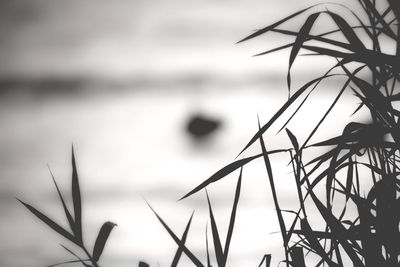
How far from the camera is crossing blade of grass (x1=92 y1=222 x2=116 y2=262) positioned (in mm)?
1484

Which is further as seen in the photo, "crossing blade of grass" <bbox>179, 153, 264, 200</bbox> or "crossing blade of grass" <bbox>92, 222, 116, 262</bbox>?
"crossing blade of grass" <bbox>179, 153, 264, 200</bbox>

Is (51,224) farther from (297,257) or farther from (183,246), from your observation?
(297,257)

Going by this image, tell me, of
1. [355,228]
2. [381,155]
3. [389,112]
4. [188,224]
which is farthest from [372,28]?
[188,224]

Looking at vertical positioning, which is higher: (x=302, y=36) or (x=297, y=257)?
(x=302, y=36)

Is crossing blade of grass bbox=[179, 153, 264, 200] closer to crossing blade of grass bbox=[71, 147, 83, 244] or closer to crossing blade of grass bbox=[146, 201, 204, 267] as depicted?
crossing blade of grass bbox=[146, 201, 204, 267]

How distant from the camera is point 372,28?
1.78 metres

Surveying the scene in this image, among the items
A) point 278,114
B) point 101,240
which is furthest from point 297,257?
point 101,240

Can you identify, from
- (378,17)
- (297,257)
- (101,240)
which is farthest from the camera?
(378,17)

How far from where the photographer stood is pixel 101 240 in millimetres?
1548

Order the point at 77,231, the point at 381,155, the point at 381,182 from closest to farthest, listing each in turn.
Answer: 1. the point at 77,231
2. the point at 381,182
3. the point at 381,155

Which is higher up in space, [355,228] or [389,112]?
[389,112]

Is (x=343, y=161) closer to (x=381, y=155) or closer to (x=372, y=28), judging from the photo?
(x=381, y=155)

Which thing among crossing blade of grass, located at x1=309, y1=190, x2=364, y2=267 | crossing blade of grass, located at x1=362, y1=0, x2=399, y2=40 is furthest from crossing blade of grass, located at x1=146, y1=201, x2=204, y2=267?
crossing blade of grass, located at x1=362, y1=0, x2=399, y2=40

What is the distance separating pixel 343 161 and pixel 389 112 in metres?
0.26
